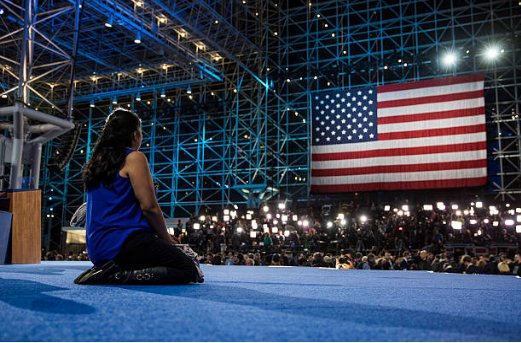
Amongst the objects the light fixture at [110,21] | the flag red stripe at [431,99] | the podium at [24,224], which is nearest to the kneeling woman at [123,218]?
the podium at [24,224]

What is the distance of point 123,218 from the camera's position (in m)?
2.40

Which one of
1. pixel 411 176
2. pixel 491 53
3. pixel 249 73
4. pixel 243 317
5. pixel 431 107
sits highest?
pixel 249 73

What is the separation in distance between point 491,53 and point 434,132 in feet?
9.85

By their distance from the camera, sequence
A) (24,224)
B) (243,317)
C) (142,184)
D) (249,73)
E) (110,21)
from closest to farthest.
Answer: (243,317) < (142,184) < (24,224) < (110,21) < (249,73)

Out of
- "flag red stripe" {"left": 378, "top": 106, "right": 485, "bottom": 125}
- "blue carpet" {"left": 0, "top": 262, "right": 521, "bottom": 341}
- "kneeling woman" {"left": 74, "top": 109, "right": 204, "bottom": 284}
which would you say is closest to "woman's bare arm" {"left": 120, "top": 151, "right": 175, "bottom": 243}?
"kneeling woman" {"left": 74, "top": 109, "right": 204, "bottom": 284}

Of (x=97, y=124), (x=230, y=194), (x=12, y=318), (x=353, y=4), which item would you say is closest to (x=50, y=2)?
(x=97, y=124)

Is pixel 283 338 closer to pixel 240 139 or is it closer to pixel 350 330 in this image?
pixel 350 330

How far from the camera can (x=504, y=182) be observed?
654 inches

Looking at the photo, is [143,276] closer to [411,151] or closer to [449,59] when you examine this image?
[411,151]

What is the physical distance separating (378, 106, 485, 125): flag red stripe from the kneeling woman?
45.4ft

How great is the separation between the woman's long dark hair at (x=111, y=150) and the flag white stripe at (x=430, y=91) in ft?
45.8

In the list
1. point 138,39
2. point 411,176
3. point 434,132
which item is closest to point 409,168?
point 411,176

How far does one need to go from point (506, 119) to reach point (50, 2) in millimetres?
15210

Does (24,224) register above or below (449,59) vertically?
below
